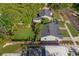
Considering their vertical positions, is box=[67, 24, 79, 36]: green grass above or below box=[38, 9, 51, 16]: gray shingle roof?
below

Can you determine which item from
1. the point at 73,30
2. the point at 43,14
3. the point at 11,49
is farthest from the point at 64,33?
the point at 11,49

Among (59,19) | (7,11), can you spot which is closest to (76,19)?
(59,19)

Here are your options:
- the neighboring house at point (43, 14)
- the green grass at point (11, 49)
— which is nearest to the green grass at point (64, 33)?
the neighboring house at point (43, 14)

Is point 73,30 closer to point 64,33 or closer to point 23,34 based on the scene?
point 64,33

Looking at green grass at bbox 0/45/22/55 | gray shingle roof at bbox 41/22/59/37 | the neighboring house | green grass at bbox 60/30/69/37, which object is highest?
the neighboring house

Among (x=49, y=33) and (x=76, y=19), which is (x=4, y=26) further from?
(x=76, y=19)

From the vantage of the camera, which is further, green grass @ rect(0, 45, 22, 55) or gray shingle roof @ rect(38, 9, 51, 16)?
gray shingle roof @ rect(38, 9, 51, 16)

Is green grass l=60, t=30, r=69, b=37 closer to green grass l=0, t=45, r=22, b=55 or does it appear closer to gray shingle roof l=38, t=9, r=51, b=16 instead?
gray shingle roof l=38, t=9, r=51, b=16

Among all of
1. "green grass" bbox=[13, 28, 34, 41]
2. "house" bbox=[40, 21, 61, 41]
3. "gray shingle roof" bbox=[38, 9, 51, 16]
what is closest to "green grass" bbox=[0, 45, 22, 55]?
"green grass" bbox=[13, 28, 34, 41]

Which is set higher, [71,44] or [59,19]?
[59,19]
